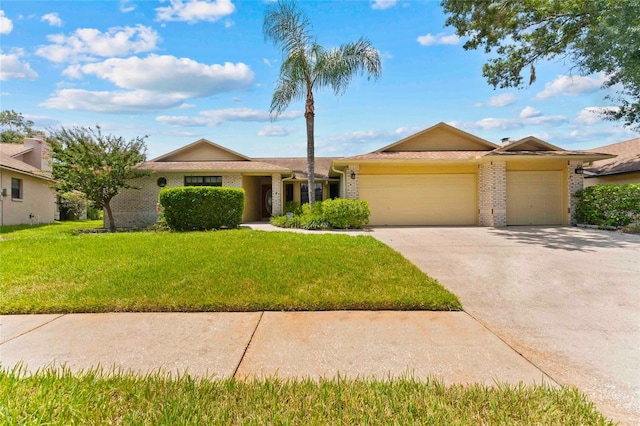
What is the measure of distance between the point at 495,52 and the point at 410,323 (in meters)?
16.3

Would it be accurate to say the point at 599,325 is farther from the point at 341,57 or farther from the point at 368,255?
the point at 341,57

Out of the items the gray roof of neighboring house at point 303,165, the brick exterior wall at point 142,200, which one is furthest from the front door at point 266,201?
the brick exterior wall at point 142,200

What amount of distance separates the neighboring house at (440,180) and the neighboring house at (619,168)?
390 cm

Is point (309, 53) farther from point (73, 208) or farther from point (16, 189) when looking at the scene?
point (73, 208)

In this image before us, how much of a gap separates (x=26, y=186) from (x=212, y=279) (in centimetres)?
2029

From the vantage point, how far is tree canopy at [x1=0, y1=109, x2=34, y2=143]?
35.8 metres

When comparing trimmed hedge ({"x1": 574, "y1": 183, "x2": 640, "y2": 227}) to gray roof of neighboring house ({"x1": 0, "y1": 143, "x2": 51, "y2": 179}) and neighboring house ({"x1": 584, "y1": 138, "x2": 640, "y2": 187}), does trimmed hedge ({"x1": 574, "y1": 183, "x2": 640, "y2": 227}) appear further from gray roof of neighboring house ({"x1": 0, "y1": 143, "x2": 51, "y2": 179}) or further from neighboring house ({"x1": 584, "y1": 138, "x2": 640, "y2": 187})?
gray roof of neighboring house ({"x1": 0, "y1": 143, "x2": 51, "y2": 179})

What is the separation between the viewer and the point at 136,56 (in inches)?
387

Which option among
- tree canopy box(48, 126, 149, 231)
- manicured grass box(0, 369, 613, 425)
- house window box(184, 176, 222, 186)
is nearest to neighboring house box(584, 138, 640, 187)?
manicured grass box(0, 369, 613, 425)

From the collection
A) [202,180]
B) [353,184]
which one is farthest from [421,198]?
[202,180]

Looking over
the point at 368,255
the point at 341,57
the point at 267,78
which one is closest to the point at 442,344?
the point at 368,255

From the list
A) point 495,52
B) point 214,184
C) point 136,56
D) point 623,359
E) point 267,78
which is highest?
point 495,52

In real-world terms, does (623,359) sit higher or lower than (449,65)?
lower

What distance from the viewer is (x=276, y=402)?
2.05 metres
